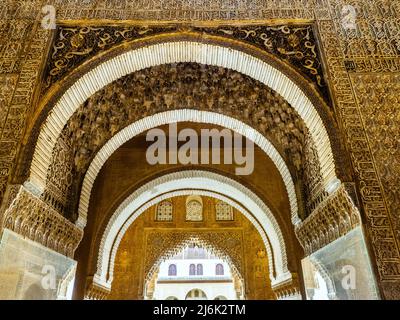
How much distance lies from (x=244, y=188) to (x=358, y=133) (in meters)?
3.71

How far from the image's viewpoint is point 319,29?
385cm

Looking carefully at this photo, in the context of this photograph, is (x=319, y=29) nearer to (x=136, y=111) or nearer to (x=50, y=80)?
(x=136, y=111)

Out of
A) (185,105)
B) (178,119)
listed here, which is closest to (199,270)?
(178,119)

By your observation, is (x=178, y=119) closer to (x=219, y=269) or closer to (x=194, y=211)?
(x=194, y=211)

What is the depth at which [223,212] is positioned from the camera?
9.34 m

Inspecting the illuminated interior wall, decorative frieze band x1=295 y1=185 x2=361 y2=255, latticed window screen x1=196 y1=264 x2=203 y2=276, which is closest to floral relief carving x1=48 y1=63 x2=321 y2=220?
decorative frieze band x1=295 y1=185 x2=361 y2=255

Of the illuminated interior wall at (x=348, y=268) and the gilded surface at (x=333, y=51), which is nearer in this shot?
the illuminated interior wall at (x=348, y=268)

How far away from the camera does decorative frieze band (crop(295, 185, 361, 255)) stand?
2.93m

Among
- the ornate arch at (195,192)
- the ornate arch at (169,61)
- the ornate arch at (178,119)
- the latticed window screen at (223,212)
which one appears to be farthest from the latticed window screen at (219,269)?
the ornate arch at (169,61)

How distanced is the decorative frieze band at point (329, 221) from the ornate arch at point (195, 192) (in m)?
2.08

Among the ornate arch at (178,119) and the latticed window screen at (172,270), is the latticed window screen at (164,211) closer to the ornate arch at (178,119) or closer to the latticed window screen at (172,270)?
the ornate arch at (178,119)

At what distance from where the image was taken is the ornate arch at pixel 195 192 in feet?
20.2

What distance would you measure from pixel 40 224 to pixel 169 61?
230cm
